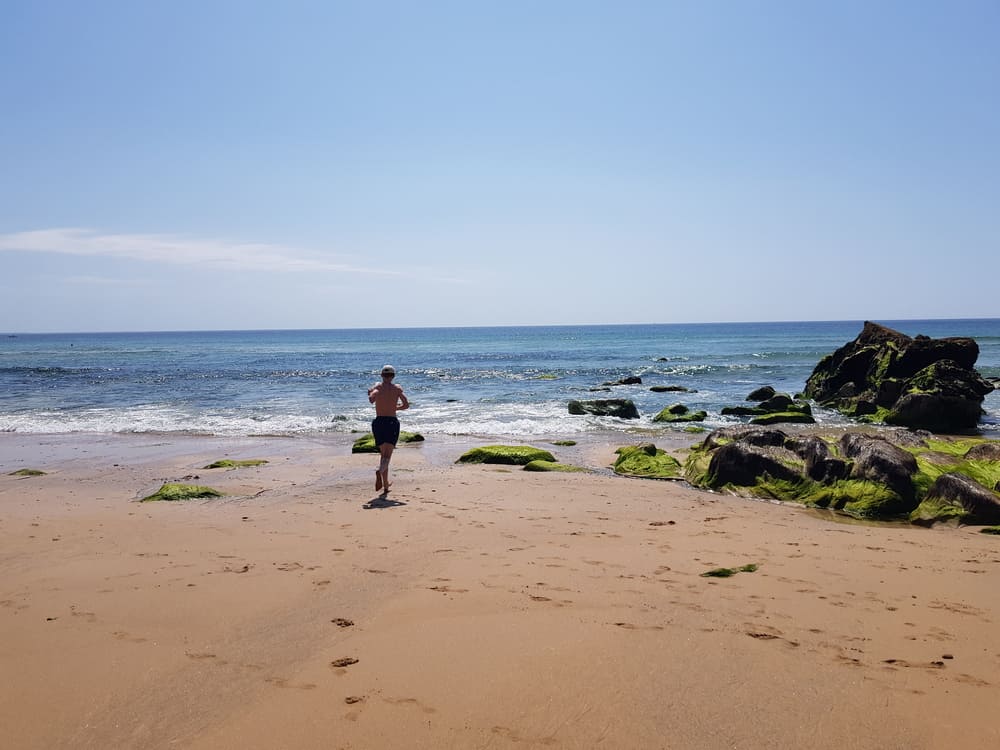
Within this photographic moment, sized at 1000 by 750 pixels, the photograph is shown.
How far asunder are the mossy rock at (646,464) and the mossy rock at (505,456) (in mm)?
1311

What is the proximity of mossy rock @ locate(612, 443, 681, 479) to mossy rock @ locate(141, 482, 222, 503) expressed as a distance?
655 cm

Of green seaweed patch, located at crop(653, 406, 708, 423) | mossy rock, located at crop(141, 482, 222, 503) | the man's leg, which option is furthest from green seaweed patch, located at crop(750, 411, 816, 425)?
mossy rock, located at crop(141, 482, 222, 503)

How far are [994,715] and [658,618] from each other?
6.29ft

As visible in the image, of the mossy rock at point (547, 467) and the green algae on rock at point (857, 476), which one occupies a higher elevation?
the green algae on rock at point (857, 476)

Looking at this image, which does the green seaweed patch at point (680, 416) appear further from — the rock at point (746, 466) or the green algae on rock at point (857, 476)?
the rock at point (746, 466)

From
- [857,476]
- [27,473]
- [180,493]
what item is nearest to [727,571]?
[857,476]

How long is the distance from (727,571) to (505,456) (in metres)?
7.18

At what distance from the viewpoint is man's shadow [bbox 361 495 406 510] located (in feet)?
28.7

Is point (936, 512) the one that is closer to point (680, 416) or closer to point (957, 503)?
point (957, 503)

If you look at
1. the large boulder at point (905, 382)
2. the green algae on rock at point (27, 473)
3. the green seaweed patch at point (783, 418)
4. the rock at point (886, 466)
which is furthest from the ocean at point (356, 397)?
the rock at point (886, 466)

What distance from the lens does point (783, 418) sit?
2072 centimetres

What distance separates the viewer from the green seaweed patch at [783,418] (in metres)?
20.4

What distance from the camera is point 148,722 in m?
3.52

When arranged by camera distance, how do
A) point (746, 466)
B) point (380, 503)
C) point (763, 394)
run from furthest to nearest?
1. point (763, 394)
2. point (746, 466)
3. point (380, 503)
